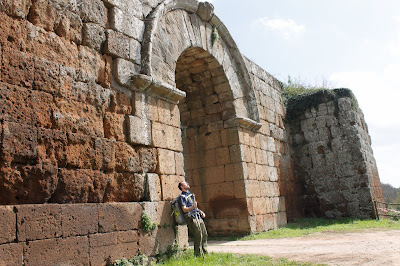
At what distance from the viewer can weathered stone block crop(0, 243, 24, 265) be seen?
3627 mm

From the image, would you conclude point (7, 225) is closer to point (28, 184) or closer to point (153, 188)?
point (28, 184)

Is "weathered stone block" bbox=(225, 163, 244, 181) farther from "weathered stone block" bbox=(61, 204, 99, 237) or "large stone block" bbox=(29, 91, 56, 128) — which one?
"large stone block" bbox=(29, 91, 56, 128)

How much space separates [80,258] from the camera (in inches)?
171

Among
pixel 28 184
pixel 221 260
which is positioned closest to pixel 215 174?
pixel 221 260

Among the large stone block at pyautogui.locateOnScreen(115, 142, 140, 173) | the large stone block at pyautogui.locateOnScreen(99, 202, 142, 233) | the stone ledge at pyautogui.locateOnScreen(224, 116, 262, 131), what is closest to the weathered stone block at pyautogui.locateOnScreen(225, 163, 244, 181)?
the stone ledge at pyautogui.locateOnScreen(224, 116, 262, 131)

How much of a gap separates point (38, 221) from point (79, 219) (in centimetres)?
55

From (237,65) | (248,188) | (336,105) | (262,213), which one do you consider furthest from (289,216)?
(237,65)

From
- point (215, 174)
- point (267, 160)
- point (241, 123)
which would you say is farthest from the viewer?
point (267, 160)

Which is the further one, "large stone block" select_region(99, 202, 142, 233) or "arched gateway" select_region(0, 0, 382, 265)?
"large stone block" select_region(99, 202, 142, 233)

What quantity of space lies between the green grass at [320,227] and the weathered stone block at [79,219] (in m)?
4.54

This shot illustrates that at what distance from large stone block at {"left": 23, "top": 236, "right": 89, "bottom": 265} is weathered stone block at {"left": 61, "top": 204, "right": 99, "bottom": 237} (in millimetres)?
88

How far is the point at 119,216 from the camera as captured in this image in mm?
5020

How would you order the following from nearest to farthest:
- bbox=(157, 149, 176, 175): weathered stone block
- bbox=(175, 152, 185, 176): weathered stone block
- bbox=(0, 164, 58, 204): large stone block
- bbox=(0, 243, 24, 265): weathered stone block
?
bbox=(0, 243, 24, 265): weathered stone block, bbox=(0, 164, 58, 204): large stone block, bbox=(157, 149, 176, 175): weathered stone block, bbox=(175, 152, 185, 176): weathered stone block

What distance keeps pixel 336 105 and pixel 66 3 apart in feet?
30.9
